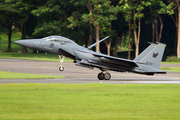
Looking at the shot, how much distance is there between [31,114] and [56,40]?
13483mm

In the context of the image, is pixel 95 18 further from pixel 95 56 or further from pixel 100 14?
pixel 95 56

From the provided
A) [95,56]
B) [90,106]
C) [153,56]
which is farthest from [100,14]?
[90,106]

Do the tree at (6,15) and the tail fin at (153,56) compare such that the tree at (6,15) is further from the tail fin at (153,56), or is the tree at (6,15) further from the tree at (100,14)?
the tail fin at (153,56)

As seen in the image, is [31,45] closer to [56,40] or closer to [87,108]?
[56,40]

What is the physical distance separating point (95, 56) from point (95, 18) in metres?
31.4

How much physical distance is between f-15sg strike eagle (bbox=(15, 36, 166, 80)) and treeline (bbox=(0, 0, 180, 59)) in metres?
27.1

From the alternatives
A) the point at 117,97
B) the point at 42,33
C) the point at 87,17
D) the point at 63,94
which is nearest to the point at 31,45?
the point at 63,94

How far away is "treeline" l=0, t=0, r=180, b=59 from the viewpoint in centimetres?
5231

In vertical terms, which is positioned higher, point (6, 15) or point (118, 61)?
point (6, 15)

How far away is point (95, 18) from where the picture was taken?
53.4 m

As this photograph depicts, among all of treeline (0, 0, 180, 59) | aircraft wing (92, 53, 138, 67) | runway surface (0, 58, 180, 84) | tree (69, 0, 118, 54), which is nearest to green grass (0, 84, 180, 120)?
runway surface (0, 58, 180, 84)

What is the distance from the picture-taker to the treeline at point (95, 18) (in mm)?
52312

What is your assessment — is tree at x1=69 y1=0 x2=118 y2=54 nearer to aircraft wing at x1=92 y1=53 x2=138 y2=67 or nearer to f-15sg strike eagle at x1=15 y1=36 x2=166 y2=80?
f-15sg strike eagle at x1=15 y1=36 x2=166 y2=80

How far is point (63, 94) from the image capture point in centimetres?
1412
